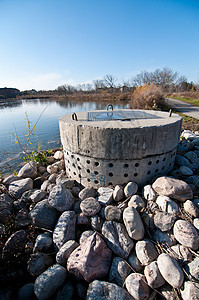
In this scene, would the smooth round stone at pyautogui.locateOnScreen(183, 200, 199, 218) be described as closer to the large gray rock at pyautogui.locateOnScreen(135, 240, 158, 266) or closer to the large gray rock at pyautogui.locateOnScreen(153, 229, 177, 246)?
the large gray rock at pyautogui.locateOnScreen(153, 229, 177, 246)

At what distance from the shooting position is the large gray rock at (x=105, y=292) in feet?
5.96

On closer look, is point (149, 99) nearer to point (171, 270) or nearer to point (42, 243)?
point (171, 270)

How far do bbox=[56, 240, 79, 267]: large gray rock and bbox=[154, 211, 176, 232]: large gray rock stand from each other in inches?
52.1

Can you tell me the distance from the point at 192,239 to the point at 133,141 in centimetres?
167

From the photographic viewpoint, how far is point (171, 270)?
6.20 feet

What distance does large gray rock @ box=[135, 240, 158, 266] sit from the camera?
2.09m

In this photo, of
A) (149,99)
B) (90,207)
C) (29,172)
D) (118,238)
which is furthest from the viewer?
(149,99)

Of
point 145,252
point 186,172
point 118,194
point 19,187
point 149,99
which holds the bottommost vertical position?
point 145,252

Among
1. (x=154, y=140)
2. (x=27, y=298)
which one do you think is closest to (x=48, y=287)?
(x=27, y=298)

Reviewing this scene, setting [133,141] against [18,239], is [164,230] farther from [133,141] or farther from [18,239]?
[18,239]

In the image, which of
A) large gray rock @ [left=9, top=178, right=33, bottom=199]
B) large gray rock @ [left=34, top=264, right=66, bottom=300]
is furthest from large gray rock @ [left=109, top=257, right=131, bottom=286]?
large gray rock @ [left=9, top=178, right=33, bottom=199]

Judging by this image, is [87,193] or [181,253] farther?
[87,193]

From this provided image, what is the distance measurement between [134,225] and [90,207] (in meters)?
0.79

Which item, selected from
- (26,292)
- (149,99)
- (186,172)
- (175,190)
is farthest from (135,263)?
(149,99)
